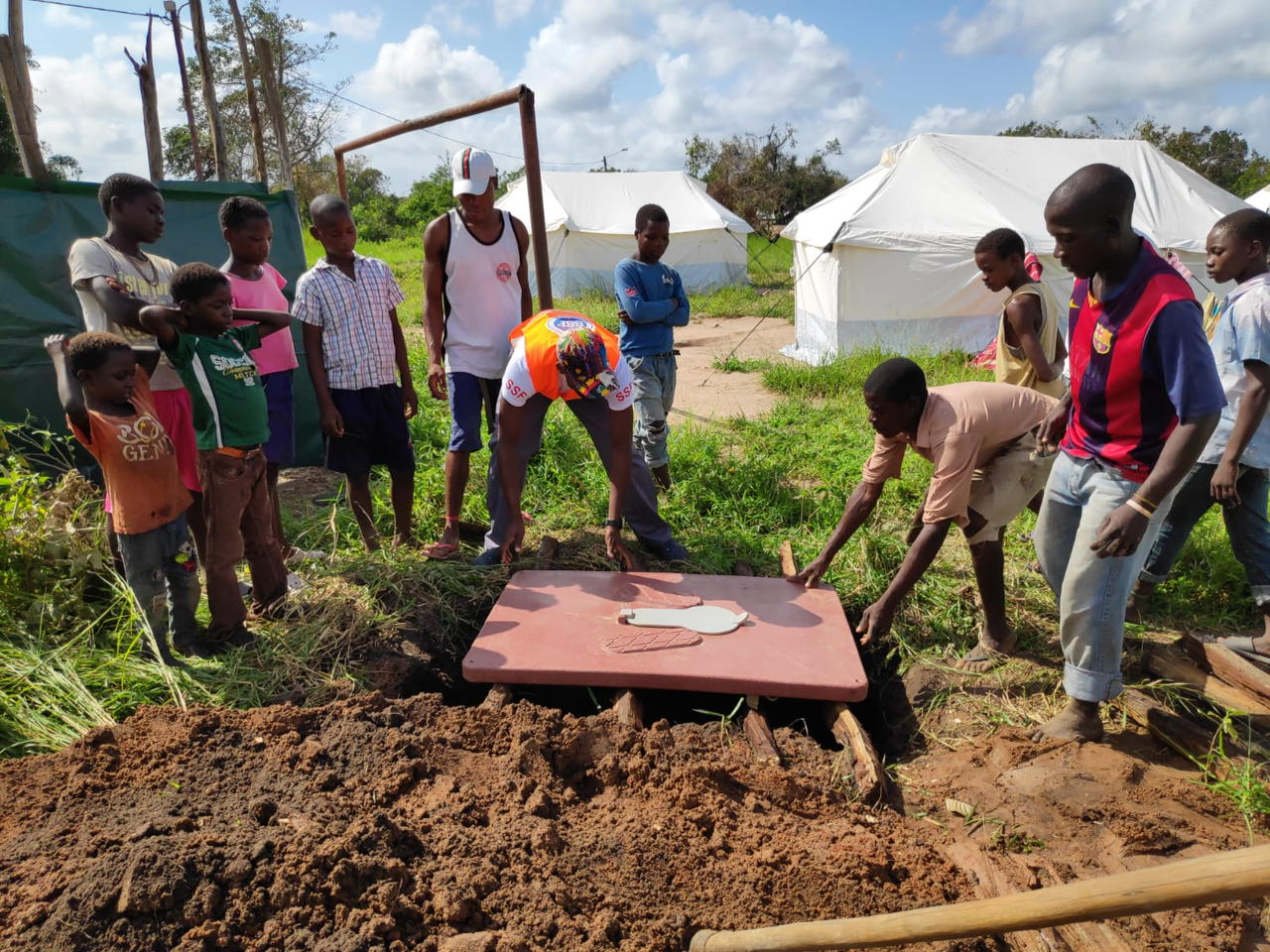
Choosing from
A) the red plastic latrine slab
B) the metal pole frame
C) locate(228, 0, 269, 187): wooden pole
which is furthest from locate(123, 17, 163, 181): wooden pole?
the red plastic latrine slab

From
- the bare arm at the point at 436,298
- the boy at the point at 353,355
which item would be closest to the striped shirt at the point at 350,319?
the boy at the point at 353,355

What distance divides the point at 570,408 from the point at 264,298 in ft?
4.89

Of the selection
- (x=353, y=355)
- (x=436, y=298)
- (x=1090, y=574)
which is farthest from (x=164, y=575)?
(x=1090, y=574)

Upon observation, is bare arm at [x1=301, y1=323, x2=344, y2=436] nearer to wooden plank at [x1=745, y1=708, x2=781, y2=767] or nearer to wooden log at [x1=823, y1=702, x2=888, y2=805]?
wooden plank at [x1=745, y1=708, x2=781, y2=767]

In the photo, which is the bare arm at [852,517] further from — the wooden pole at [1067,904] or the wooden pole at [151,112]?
the wooden pole at [151,112]

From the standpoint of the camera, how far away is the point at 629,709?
2.72 m

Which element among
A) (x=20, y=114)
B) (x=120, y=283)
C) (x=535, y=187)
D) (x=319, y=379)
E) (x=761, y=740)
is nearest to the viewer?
(x=761, y=740)

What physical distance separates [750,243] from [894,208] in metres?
13.1

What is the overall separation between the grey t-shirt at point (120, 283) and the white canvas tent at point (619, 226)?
12140mm

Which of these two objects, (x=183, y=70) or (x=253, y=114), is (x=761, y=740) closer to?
(x=253, y=114)

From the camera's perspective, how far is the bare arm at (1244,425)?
110 inches

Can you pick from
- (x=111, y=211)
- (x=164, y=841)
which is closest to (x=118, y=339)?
(x=111, y=211)

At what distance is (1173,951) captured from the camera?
1.83 m

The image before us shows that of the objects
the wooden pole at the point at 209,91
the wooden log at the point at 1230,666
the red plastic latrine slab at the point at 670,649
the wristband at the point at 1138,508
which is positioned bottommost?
the wooden log at the point at 1230,666
